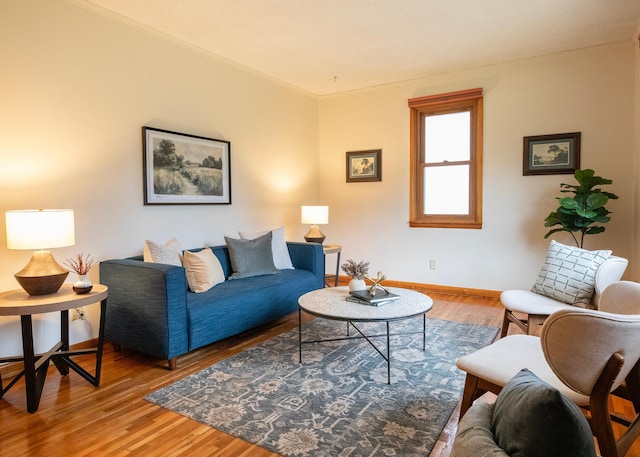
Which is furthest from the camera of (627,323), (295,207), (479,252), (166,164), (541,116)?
(295,207)

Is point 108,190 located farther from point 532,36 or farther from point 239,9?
point 532,36

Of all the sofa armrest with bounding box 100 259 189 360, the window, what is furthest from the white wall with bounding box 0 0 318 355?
the window

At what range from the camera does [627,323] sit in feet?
4.09

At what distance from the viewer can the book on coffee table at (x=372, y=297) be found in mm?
2716

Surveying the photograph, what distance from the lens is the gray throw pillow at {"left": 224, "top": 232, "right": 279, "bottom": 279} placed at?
12.0 feet

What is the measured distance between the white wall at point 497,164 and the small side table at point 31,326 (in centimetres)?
354

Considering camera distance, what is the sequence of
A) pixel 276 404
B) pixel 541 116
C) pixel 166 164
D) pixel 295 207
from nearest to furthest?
pixel 276 404
pixel 166 164
pixel 541 116
pixel 295 207

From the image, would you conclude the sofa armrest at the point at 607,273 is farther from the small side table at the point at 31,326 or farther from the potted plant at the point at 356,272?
the small side table at the point at 31,326

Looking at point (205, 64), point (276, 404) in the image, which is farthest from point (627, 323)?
point (205, 64)

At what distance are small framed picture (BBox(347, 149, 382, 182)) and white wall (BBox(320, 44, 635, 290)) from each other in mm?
88

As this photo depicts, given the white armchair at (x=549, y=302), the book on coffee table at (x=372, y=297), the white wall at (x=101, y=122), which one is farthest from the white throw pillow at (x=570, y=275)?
the white wall at (x=101, y=122)

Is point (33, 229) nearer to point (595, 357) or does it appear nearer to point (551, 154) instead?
point (595, 357)

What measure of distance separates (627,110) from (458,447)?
4.22 meters

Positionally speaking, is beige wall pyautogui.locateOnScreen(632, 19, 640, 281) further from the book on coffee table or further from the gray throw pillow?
the gray throw pillow
